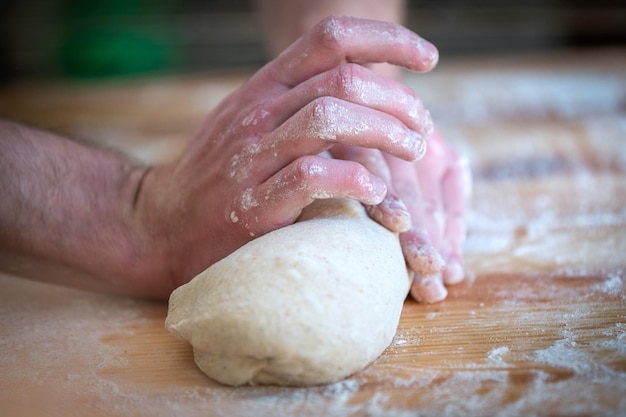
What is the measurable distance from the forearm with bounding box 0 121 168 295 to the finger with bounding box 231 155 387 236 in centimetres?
28

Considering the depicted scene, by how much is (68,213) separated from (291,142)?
1.65ft

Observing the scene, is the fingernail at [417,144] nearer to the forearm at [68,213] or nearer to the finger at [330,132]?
the finger at [330,132]

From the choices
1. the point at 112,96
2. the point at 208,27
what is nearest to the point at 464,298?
the point at 112,96

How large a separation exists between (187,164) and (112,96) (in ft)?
6.03

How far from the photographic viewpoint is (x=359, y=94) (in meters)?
1.21

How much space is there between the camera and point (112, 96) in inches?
119

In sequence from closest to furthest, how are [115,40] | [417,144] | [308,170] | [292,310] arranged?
[292,310], [308,170], [417,144], [115,40]

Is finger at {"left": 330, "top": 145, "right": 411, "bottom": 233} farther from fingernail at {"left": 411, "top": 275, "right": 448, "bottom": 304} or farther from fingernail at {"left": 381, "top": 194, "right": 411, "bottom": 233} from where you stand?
fingernail at {"left": 411, "top": 275, "right": 448, "bottom": 304}

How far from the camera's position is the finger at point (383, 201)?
4.09 feet

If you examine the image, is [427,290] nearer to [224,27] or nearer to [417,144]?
[417,144]

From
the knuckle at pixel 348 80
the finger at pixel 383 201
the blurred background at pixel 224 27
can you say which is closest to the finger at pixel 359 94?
the knuckle at pixel 348 80

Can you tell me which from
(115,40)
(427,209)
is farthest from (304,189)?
(115,40)

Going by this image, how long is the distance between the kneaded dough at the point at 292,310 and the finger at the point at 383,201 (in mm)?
115

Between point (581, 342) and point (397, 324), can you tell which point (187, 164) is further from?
point (581, 342)
